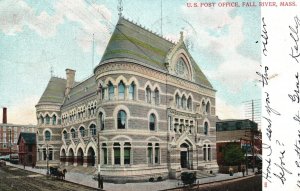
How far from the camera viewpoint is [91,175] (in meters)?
11.8

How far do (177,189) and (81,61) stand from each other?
537 centimetres

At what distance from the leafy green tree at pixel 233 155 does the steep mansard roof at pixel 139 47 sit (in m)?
3.91

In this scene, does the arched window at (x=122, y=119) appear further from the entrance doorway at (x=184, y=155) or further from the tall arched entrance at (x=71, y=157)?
the entrance doorway at (x=184, y=155)

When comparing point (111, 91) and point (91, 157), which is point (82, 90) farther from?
point (91, 157)

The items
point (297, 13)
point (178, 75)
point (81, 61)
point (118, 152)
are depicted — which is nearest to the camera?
point (297, 13)

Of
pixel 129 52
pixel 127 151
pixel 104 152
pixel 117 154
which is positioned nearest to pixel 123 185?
pixel 117 154

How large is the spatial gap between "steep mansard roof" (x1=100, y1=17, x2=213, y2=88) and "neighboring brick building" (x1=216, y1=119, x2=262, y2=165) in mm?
1820

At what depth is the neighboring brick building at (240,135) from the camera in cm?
995

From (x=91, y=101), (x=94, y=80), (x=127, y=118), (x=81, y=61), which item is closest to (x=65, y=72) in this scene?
(x=81, y=61)

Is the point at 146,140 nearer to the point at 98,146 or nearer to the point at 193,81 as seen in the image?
the point at 98,146

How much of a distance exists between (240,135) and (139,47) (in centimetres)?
595

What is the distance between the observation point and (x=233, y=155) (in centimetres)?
1524

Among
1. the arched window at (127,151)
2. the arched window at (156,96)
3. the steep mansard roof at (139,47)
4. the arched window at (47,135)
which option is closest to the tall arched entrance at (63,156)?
the arched window at (47,135)

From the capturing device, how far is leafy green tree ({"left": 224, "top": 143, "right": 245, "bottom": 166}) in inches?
584
